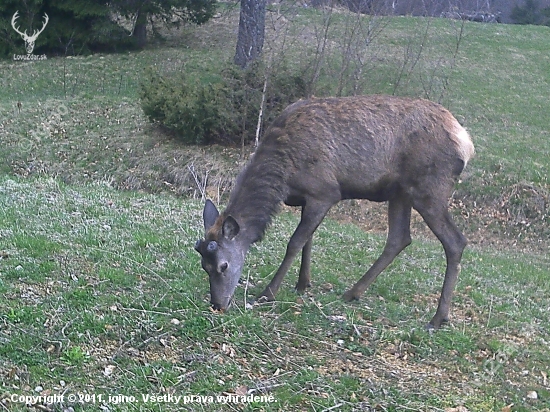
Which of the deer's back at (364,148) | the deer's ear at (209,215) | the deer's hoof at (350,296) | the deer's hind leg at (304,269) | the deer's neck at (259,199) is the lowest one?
the deer's hoof at (350,296)

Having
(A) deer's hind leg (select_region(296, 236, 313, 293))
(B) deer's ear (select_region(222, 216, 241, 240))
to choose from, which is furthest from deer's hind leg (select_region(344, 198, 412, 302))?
(B) deer's ear (select_region(222, 216, 241, 240))

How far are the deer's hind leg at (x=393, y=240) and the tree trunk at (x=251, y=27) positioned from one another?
43.7 ft

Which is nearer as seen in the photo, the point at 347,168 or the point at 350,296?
the point at 347,168

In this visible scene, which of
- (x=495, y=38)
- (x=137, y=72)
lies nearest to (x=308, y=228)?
(x=137, y=72)

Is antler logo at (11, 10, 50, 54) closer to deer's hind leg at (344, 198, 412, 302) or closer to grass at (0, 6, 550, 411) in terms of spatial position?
grass at (0, 6, 550, 411)

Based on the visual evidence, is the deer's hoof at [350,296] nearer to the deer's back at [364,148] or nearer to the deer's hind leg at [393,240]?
the deer's hind leg at [393,240]

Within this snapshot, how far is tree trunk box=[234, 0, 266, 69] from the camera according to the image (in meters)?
20.8

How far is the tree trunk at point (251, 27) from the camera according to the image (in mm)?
20781

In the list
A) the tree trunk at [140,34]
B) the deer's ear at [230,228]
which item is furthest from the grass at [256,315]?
the tree trunk at [140,34]

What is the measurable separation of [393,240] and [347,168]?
117 centimetres

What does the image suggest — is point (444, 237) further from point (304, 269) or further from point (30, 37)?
point (30, 37)

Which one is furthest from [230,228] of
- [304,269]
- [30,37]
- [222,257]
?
[30,37]

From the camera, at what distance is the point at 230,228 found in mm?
6855

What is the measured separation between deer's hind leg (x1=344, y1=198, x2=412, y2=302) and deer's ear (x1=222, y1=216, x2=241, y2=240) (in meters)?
1.57
